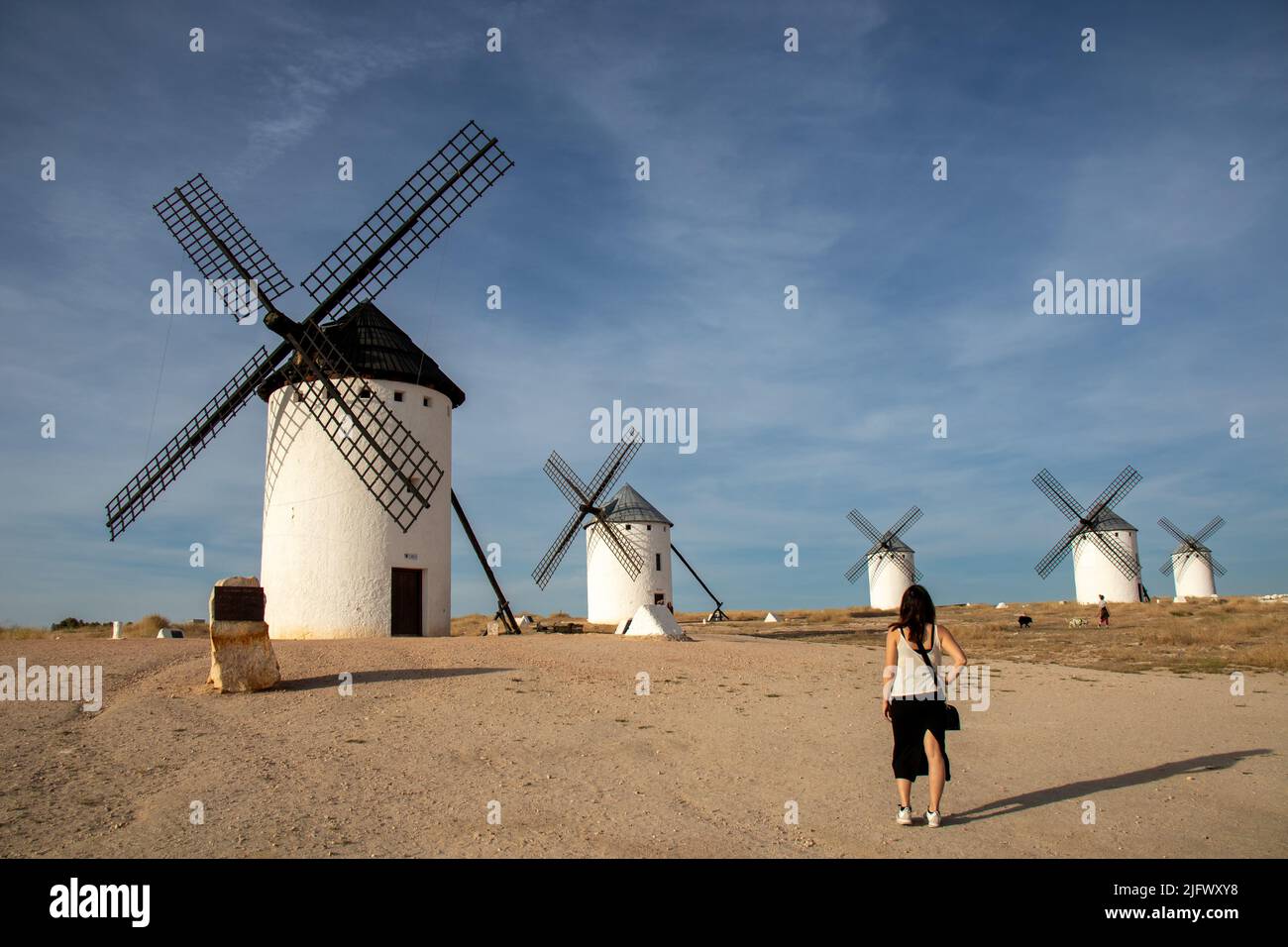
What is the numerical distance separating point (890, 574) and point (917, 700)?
58827mm

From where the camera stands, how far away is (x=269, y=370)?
2045 centimetres

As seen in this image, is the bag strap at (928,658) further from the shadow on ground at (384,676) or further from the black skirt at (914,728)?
the shadow on ground at (384,676)

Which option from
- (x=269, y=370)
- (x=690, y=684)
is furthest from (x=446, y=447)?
(x=690, y=684)

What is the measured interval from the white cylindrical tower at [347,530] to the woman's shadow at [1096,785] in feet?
50.9

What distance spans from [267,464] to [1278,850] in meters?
20.6

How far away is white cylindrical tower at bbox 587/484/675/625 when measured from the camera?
142 feet

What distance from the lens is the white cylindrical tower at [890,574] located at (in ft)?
204

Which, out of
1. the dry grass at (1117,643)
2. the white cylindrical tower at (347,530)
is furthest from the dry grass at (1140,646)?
the white cylindrical tower at (347,530)

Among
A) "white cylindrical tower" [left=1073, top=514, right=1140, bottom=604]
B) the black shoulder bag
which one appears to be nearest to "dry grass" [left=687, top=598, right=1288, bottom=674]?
the black shoulder bag

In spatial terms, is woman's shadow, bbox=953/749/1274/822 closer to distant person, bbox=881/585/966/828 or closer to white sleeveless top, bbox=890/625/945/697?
distant person, bbox=881/585/966/828
